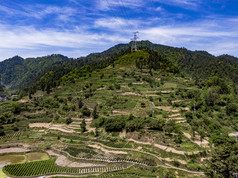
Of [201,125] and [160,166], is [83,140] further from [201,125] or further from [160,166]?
[201,125]

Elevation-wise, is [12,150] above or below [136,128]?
below

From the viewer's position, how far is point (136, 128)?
39469 millimetres

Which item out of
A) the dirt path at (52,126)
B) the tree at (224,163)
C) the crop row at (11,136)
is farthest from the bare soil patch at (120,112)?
the crop row at (11,136)

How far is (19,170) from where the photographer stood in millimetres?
29297

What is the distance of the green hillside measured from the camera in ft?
94.7

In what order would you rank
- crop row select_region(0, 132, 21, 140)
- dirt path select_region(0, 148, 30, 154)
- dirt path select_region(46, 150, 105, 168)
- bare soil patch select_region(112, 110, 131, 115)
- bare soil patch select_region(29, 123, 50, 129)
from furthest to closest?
bare soil patch select_region(29, 123, 50, 129)
bare soil patch select_region(112, 110, 131, 115)
crop row select_region(0, 132, 21, 140)
dirt path select_region(0, 148, 30, 154)
dirt path select_region(46, 150, 105, 168)

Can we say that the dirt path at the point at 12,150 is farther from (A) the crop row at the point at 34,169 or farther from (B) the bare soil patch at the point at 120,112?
(B) the bare soil patch at the point at 120,112

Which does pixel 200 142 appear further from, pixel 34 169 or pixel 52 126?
pixel 52 126

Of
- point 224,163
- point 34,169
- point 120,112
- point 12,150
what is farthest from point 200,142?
point 12,150

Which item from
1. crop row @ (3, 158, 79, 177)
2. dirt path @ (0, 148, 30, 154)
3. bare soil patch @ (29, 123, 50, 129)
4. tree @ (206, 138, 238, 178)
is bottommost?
dirt path @ (0, 148, 30, 154)

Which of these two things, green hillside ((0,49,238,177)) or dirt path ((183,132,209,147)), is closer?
green hillside ((0,49,238,177))

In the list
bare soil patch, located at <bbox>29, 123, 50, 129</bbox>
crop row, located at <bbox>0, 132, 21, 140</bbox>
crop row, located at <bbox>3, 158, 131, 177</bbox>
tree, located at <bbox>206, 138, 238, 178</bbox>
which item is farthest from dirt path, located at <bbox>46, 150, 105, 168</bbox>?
tree, located at <bbox>206, 138, 238, 178</bbox>

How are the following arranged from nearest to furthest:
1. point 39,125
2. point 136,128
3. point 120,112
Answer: point 136,128 → point 120,112 → point 39,125

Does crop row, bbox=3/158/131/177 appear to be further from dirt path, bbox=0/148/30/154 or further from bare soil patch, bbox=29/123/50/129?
bare soil patch, bbox=29/123/50/129
